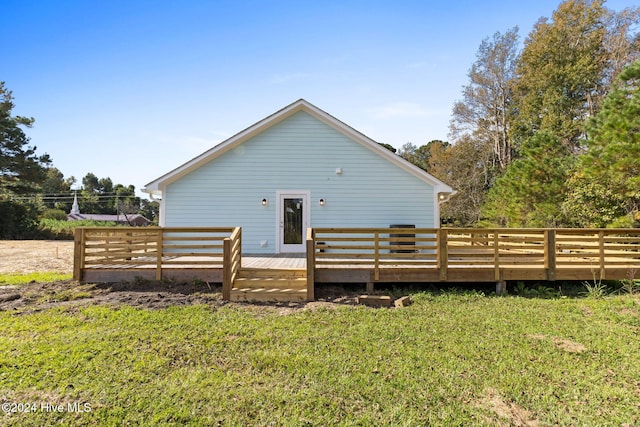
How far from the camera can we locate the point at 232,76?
36.9 feet

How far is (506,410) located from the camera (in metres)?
2.77

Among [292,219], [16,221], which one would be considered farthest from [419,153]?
[16,221]

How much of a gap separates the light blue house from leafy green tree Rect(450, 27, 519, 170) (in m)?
18.8

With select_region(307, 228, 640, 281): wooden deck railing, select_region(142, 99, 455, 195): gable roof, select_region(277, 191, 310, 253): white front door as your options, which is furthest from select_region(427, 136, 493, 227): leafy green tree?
select_region(277, 191, 310, 253): white front door

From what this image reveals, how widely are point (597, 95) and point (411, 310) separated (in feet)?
77.0

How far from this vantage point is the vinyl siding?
10.1 meters

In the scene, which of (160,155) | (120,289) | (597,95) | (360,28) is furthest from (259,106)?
(597,95)

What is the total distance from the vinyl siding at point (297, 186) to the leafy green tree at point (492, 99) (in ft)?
62.3

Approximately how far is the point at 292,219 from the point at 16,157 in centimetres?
2626

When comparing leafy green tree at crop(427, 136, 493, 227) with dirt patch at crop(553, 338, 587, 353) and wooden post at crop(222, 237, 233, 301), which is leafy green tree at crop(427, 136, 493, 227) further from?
wooden post at crop(222, 237, 233, 301)

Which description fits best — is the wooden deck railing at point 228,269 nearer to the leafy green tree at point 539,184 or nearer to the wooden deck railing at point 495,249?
the wooden deck railing at point 495,249

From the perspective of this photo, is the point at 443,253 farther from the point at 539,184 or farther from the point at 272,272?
the point at 539,184

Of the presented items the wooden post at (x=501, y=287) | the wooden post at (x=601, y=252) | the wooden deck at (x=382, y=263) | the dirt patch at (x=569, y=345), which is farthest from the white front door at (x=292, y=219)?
the wooden post at (x=601, y=252)

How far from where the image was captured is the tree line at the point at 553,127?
10.4 meters
